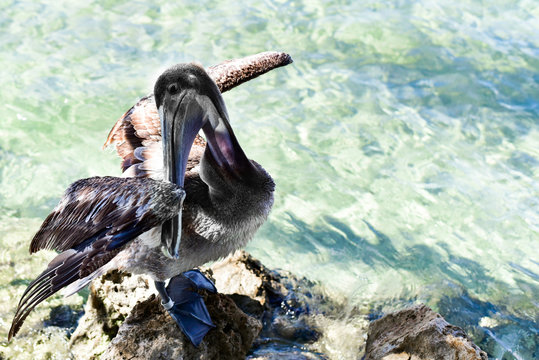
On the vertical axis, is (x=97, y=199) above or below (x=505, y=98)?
above

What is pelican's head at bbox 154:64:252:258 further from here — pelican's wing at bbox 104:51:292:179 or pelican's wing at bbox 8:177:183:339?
pelican's wing at bbox 104:51:292:179

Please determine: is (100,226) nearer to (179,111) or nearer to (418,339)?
(179,111)

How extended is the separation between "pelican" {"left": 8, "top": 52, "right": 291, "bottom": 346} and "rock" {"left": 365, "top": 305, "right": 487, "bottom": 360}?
1.06 m

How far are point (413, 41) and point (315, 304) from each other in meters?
5.54

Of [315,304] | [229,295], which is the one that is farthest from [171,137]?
[315,304]

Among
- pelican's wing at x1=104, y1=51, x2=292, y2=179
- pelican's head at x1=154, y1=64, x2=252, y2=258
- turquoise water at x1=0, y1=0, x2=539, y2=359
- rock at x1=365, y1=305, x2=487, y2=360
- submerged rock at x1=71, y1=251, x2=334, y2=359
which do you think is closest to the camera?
pelican's head at x1=154, y1=64, x2=252, y2=258

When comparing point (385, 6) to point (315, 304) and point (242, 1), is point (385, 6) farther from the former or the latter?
point (315, 304)

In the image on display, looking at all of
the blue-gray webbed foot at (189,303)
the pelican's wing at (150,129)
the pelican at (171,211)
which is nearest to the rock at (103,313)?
the blue-gray webbed foot at (189,303)

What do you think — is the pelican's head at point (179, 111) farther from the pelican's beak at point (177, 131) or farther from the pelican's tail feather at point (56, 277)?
the pelican's tail feather at point (56, 277)

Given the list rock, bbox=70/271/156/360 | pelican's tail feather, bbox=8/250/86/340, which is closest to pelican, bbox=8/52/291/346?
pelican's tail feather, bbox=8/250/86/340

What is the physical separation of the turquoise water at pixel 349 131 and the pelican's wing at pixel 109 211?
45.9 inches

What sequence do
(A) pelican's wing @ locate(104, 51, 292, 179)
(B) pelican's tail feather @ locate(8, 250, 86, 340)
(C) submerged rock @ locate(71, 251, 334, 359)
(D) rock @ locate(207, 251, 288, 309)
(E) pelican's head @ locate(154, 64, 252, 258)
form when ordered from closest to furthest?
(B) pelican's tail feather @ locate(8, 250, 86, 340) → (E) pelican's head @ locate(154, 64, 252, 258) → (C) submerged rock @ locate(71, 251, 334, 359) → (A) pelican's wing @ locate(104, 51, 292, 179) → (D) rock @ locate(207, 251, 288, 309)

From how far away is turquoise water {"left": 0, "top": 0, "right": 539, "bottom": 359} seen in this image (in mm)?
5000

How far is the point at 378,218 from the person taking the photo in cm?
579
